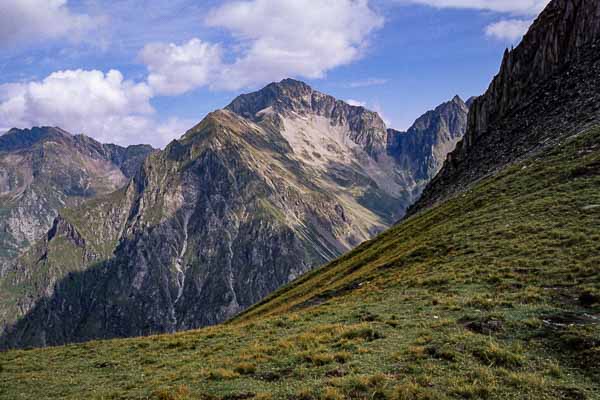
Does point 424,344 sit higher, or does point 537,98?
point 537,98

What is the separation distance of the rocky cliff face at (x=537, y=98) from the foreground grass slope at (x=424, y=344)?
113 feet

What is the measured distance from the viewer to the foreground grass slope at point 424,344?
51.9 ft

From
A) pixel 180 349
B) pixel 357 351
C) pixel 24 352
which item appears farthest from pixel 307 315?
pixel 24 352

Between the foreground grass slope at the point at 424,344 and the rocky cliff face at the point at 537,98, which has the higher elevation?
the rocky cliff face at the point at 537,98

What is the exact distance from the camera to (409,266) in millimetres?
42156

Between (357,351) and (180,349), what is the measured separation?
1308cm

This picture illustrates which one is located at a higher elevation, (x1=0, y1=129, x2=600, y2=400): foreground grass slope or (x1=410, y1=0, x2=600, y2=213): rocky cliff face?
(x1=410, y1=0, x2=600, y2=213): rocky cliff face

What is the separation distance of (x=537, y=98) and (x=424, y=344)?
81.9 meters

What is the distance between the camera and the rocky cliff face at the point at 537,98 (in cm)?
7031

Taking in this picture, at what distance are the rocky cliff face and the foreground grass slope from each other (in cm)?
3432

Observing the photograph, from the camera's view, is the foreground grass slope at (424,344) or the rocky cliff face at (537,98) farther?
the rocky cliff face at (537,98)

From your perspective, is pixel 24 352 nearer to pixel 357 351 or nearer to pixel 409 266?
pixel 357 351

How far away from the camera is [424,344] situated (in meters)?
19.3

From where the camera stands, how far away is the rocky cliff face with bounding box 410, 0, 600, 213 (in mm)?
70312
